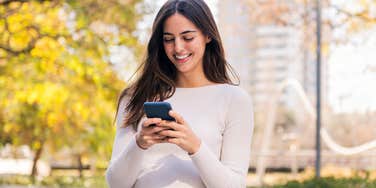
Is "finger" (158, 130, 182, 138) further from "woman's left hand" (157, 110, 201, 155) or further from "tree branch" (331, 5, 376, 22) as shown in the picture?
"tree branch" (331, 5, 376, 22)

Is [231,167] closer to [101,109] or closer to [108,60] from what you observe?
[108,60]

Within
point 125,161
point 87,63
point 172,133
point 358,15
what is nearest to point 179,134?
point 172,133

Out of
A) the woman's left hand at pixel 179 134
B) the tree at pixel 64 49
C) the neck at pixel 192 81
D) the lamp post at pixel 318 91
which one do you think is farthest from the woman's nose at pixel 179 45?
the lamp post at pixel 318 91

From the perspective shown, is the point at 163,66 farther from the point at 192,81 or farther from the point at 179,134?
the point at 179,134

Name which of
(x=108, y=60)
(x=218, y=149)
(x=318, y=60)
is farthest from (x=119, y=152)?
(x=318, y=60)

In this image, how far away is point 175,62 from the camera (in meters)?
2.50

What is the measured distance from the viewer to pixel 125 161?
7.94 ft

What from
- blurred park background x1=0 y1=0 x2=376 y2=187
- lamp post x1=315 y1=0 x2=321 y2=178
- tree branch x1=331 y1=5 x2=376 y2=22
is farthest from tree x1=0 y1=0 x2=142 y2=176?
tree branch x1=331 y1=5 x2=376 y2=22

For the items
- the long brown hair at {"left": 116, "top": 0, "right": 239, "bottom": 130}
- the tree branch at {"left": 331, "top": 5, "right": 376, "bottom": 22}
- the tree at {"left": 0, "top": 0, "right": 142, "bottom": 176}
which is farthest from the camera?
the tree branch at {"left": 331, "top": 5, "right": 376, "bottom": 22}

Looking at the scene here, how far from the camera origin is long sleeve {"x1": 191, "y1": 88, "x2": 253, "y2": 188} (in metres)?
2.28

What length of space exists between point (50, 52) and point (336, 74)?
15.9 m

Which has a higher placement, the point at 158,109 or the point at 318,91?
the point at 158,109

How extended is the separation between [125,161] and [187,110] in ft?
1.03

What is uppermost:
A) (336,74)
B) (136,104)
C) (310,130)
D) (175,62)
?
(175,62)
